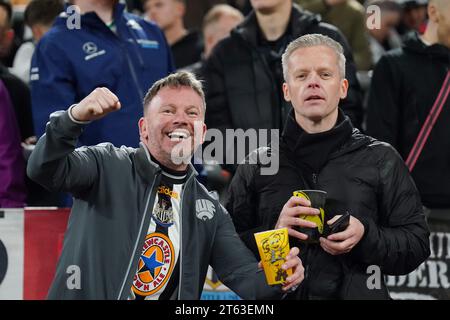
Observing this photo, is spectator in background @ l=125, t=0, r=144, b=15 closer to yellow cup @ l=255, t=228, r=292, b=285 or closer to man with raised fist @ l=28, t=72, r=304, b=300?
man with raised fist @ l=28, t=72, r=304, b=300

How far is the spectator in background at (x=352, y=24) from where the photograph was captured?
364 inches

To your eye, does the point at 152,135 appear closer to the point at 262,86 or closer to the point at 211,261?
the point at 211,261

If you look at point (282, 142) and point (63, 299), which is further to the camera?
point (282, 142)

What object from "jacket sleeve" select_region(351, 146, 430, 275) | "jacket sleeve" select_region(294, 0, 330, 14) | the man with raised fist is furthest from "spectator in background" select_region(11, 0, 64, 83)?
"jacket sleeve" select_region(351, 146, 430, 275)

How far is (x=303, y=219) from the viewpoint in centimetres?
489

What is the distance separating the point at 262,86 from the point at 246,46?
355mm

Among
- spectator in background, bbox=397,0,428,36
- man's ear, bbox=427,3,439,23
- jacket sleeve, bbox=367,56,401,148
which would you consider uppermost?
man's ear, bbox=427,3,439,23

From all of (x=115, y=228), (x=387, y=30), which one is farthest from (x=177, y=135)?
(x=387, y=30)

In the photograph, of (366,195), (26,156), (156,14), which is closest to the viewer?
(366,195)

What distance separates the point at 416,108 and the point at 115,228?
9.50ft

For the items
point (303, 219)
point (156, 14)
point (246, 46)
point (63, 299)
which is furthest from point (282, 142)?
point (156, 14)

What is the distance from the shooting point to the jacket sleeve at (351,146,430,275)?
5066 mm

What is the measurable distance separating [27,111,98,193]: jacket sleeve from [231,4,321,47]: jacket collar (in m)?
2.69

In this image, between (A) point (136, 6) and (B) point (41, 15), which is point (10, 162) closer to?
(B) point (41, 15)
